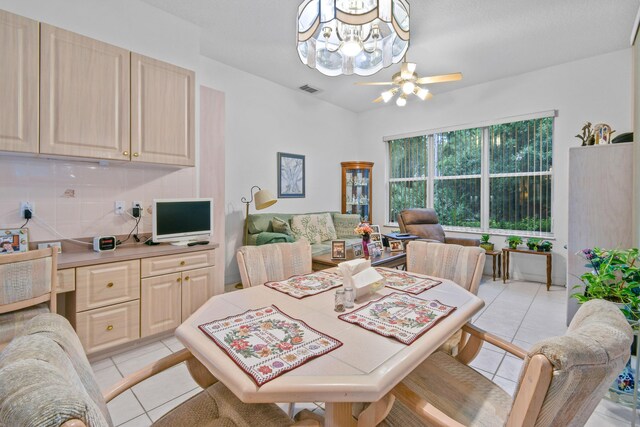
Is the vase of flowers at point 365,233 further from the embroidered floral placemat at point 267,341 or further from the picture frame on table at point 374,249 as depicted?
the embroidered floral placemat at point 267,341

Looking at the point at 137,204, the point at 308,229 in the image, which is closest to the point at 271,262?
the point at 137,204

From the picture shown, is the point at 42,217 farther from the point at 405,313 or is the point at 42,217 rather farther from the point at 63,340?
the point at 405,313

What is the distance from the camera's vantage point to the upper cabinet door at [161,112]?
254 cm

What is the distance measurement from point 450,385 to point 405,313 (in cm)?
34

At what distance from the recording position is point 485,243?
4645 millimetres

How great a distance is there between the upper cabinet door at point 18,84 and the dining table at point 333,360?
1.89 m

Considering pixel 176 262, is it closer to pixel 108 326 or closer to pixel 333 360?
pixel 108 326

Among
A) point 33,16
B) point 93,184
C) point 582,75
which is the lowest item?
point 93,184

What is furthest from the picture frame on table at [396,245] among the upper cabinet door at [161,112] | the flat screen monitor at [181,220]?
the upper cabinet door at [161,112]

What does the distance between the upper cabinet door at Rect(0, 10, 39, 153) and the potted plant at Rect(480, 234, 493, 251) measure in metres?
5.23

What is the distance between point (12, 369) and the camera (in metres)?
0.53

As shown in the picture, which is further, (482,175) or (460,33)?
(482,175)

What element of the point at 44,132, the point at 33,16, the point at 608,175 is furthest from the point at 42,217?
the point at 608,175

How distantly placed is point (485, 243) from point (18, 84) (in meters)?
5.45
